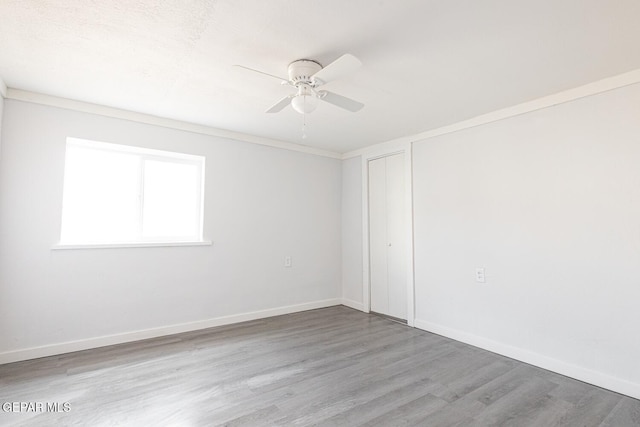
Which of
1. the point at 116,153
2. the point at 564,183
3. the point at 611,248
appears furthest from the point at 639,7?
the point at 116,153

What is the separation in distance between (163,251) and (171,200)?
1.90 feet

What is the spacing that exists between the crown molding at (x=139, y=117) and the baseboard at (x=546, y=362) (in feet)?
9.40

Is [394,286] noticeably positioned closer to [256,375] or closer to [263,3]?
[256,375]

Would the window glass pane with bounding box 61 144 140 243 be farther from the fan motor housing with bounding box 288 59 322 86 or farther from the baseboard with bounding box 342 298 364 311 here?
the baseboard with bounding box 342 298 364 311

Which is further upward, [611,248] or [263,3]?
[263,3]

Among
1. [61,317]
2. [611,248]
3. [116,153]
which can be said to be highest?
[116,153]

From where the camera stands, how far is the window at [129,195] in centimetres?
292

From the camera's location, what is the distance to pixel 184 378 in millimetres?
2289

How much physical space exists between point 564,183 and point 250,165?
10.4ft

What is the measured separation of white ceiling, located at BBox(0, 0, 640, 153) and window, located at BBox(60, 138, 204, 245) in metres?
0.58

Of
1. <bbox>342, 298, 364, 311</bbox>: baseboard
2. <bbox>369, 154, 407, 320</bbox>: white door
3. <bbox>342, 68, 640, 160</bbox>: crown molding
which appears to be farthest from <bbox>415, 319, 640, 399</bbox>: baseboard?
<bbox>342, 68, 640, 160</bbox>: crown molding

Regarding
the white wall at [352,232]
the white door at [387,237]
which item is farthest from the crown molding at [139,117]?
the white door at [387,237]

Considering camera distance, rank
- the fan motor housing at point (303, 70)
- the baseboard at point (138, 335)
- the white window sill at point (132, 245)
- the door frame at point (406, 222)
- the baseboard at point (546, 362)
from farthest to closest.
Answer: the door frame at point (406, 222) < the white window sill at point (132, 245) < the baseboard at point (138, 335) < the baseboard at point (546, 362) < the fan motor housing at point (303, 70)

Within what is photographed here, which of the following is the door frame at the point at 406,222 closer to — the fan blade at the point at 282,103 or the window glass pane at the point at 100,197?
the fan blade at the point at 282,103
